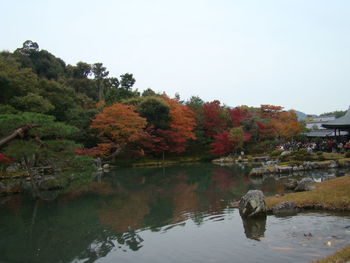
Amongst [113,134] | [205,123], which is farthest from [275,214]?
[205,123]

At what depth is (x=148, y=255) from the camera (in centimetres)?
663

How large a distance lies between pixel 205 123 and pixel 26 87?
1775 centimetres

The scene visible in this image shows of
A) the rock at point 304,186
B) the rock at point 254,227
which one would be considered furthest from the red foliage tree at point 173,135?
the rock at point 254,227

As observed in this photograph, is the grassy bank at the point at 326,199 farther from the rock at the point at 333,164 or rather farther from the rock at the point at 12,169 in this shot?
the rock at the point at 12,169

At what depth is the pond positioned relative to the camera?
6438 millimetres

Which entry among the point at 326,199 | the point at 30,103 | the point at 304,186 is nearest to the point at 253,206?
the point at 326,199

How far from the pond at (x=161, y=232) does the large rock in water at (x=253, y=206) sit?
0.31m

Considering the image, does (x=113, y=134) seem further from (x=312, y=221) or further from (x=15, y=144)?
(x=312, y=221)

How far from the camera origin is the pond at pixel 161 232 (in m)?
6.44

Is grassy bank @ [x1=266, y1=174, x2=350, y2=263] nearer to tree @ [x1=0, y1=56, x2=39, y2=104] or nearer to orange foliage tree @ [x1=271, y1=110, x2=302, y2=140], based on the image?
tree @ [x1=0, y1=56, x2=39, y2=104]

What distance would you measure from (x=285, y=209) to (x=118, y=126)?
19.8 meters

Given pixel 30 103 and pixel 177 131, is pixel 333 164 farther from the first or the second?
pixel 30 103

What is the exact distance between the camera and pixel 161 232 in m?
8.27

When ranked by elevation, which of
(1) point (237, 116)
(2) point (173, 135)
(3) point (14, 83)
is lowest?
(2) point (173, 135)
